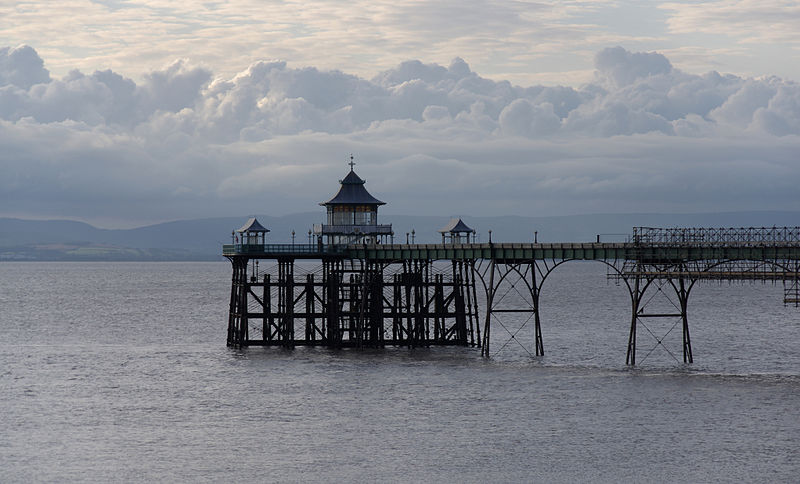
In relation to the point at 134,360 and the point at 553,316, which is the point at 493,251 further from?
the point at 553,316

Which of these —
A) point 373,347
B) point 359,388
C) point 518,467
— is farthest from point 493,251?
point 518,467

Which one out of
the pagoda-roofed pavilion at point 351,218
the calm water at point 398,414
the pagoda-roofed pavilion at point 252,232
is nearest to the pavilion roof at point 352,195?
the pagoda-roofed pavilion at point 351,218

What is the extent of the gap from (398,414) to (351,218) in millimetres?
38073

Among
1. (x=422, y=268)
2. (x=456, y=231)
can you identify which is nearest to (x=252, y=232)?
(x=422, y=268)

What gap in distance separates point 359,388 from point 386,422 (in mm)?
9891

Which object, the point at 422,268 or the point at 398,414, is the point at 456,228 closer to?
the point at 422,268

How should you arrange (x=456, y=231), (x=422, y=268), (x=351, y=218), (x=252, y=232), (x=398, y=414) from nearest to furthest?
(x=398, y=414)
(x=422, y=268)
(x=456, y=231)
(x=252, y=232)
(x=351, y=218)

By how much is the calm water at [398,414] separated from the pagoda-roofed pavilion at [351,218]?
1217 cm

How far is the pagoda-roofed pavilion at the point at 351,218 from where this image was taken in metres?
90.2

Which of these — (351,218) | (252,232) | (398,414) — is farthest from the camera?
(351,218)

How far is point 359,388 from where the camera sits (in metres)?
62.9

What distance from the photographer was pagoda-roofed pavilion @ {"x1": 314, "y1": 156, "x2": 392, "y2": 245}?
90188 mm

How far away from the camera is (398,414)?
5494 centimetres

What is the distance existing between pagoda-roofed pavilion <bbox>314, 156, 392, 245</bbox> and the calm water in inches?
479
